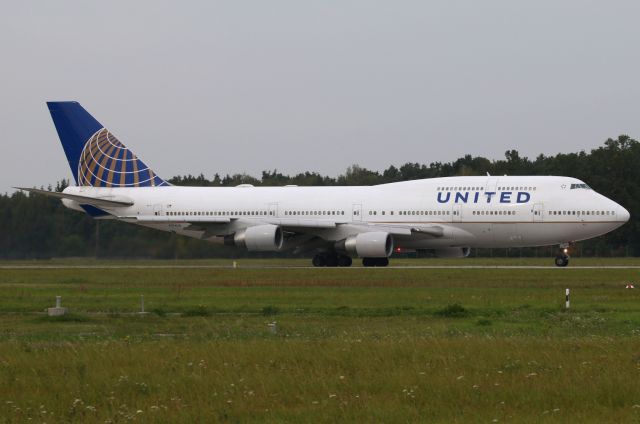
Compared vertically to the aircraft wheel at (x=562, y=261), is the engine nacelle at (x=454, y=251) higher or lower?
higher

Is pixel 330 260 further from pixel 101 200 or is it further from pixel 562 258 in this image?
pixel 101 200

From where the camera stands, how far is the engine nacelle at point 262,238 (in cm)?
5059

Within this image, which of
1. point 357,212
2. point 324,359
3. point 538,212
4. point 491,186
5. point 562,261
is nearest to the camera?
point 324,359

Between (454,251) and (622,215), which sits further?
(454,251)

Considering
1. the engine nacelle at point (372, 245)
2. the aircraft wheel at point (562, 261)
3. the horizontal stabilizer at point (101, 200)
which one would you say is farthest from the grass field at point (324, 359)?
the horizontal stabilizer at point (101, 200)

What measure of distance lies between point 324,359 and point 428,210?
35595 millimetres

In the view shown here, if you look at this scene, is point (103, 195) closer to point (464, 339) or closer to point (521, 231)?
point (521, 231)

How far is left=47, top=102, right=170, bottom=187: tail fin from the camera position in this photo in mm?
58062

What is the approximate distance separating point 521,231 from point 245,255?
22333 mm

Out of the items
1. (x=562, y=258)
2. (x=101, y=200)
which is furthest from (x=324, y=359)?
(x=101, y=200)

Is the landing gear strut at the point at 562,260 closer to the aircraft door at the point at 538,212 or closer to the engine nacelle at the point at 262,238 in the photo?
the aircraft door at the point at 538,212

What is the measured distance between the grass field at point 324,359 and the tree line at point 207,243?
30145 mm

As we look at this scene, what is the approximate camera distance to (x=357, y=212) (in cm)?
5250

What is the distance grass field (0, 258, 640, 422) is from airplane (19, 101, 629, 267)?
762 inches
